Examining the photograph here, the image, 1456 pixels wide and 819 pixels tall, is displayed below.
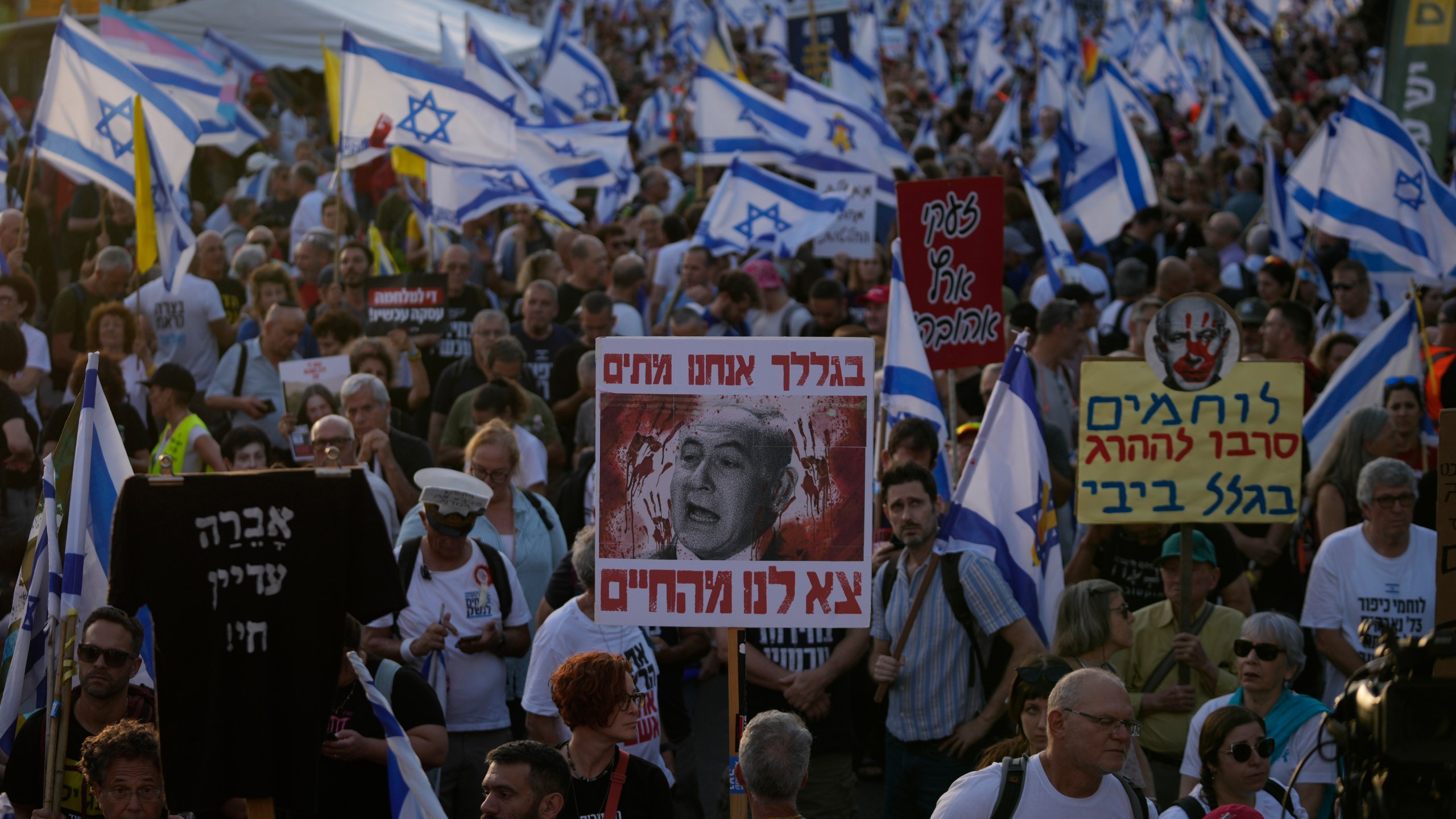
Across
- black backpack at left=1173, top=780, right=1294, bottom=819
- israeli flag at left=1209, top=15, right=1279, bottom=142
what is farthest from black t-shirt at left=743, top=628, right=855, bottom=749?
israeli flag at left=1209, top=15, right=1279, bottom=142

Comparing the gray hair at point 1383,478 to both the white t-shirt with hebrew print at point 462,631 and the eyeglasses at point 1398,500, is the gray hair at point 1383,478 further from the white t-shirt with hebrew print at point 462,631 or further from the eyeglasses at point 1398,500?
the white t-shirt with hebrew print at point 462,631

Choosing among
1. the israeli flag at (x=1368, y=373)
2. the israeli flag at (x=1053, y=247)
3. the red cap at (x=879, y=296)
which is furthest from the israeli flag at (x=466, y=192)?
the israeli flag at (x=1368, y=373)

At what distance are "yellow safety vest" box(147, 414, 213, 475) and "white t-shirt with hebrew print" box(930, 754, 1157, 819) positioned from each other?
499 cm

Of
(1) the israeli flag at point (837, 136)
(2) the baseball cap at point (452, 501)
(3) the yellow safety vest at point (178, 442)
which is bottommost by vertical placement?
(2) the baseball cap at point (452, 501)

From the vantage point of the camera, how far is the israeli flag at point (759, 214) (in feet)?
42.2

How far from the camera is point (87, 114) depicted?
10.9m

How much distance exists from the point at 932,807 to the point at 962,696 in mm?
452

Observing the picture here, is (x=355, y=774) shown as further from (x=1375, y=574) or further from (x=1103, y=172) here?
(x=1103, y=172)

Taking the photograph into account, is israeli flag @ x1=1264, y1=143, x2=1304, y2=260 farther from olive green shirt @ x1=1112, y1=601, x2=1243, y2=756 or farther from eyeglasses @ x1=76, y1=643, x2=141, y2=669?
eyeglasses @ x1=76, y1=643, x2=141, y2=669

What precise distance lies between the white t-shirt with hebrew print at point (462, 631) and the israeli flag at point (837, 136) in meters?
8.75

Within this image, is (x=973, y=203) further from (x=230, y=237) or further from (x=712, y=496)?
(x=230, y=237)

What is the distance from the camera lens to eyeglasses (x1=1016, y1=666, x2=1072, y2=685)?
517 centimetres

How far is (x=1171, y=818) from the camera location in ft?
15.3

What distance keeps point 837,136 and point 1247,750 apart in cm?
1078
